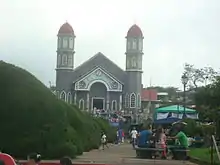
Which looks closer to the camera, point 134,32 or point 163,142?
point 163,142

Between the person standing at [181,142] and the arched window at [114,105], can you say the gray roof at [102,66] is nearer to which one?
the arched window at [114,105]

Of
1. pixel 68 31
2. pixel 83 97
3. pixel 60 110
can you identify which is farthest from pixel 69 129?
pixel 68 31

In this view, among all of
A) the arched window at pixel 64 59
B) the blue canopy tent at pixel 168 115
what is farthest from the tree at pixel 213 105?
the arched window at pixel 64 59

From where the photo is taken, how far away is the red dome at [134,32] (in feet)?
356

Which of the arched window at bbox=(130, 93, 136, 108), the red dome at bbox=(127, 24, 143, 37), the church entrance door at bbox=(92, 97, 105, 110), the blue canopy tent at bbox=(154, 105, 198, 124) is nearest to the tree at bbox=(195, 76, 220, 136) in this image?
the blue canopy tent at bbox=(154, 105, 198, 124)

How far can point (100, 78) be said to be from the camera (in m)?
97.9

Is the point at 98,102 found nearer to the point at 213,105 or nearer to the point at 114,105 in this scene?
the point at 114,105

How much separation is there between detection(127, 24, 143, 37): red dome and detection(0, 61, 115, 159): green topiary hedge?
275ft

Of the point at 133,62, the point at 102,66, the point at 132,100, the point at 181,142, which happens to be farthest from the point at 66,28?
the point at 181,142

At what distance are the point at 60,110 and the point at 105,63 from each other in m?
76.5

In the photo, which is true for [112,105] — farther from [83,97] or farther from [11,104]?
[11,104]

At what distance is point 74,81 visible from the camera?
333 feet

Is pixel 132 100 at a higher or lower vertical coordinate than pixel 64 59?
lower

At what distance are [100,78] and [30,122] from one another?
7358 centimetres
